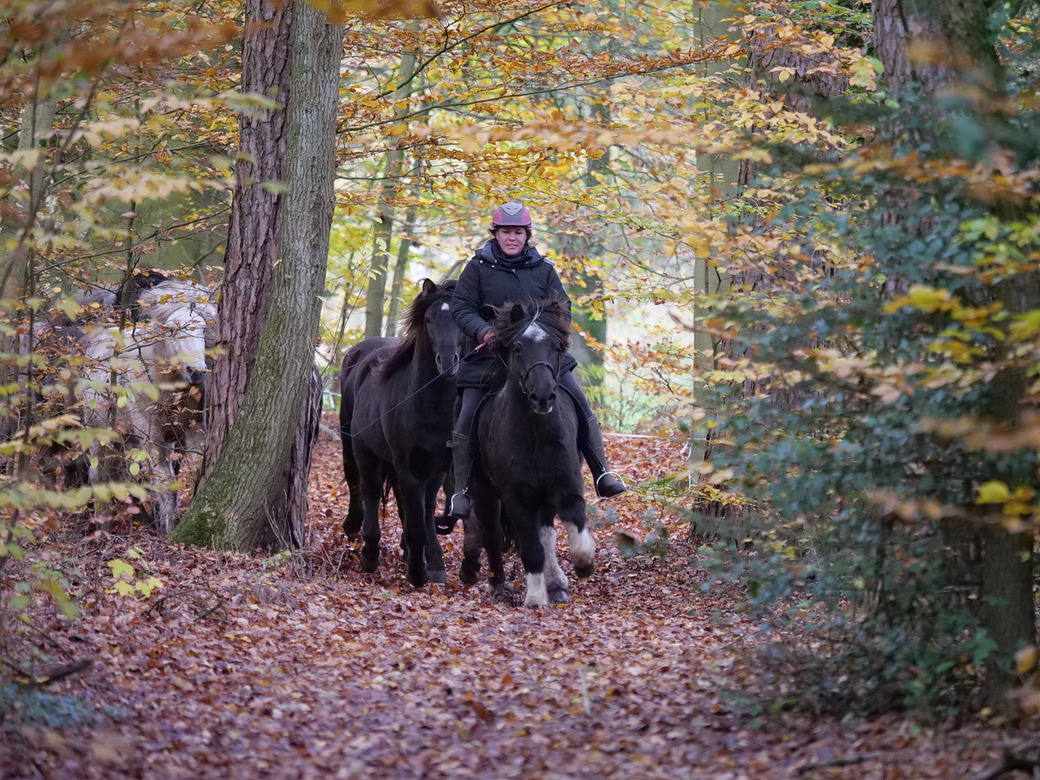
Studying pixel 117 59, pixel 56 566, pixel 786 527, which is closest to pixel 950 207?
pixel 786 527

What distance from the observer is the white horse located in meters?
9.30

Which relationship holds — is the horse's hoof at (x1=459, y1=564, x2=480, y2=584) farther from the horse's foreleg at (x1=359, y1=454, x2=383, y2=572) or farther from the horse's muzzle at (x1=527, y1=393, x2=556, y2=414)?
the horse's muzzle at (x1=527, y1=393, x2=556, y2=414)

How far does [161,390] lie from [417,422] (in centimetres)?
229

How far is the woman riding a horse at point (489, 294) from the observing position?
9.09m

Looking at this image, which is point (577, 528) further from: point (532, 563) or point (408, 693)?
point (408, 693)

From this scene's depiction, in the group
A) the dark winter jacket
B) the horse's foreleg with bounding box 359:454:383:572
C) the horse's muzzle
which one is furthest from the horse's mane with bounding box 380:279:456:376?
the horse's muzzle

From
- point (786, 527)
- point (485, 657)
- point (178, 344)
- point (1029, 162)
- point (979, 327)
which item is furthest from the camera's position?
point (178, 344)

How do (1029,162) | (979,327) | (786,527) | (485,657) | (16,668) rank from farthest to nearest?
(485,657) → (786,527) → (16,668) → (1029,162) → (979,327)

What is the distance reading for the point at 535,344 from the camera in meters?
8.23

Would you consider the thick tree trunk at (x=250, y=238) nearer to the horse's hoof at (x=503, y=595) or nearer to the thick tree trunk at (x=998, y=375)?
the horse's hoof at (x=503, y=595)

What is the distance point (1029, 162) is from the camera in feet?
13.9

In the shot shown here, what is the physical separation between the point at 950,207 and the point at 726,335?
3.46 feet

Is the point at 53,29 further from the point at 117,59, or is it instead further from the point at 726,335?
the point at 726,335

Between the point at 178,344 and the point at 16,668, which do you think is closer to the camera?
the point at 16,668
